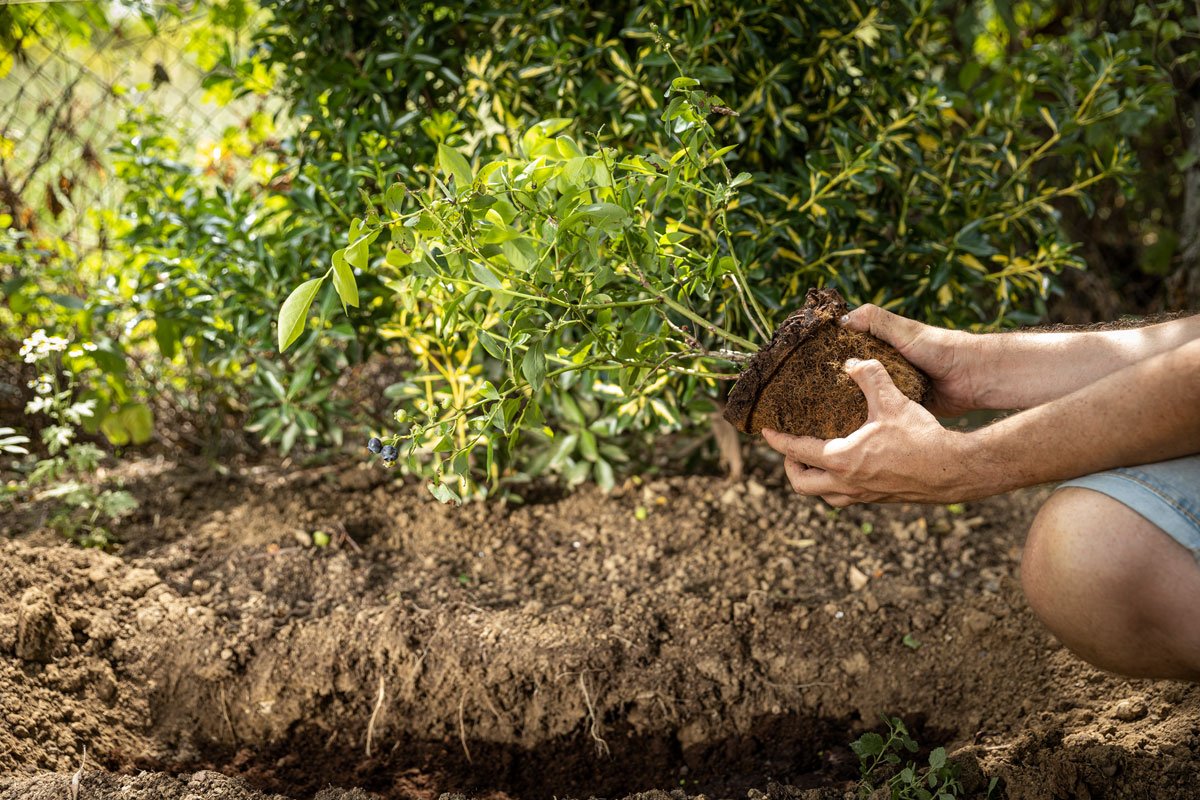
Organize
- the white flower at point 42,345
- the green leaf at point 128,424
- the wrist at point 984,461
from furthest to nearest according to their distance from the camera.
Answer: the green leaf at point 128,424, the white flower at point 42,345, the wrist at point 984,461

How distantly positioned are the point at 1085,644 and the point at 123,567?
203cm

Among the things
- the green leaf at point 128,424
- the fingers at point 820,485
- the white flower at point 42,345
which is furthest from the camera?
the green leaf at point 128,424

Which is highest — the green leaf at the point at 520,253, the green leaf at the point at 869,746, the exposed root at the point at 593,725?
the green leaf at the point at 520,253

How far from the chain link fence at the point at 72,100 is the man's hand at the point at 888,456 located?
193 centimetres

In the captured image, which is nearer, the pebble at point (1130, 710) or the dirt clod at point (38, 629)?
the pebble at point (1130, 710)

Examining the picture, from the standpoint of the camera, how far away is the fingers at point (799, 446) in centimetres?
165

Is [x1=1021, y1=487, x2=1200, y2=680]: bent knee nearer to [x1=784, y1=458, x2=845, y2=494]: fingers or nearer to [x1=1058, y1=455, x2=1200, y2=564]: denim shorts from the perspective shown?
[x1=1058, y1=455, x2=1200, y2=564]: denim shorts

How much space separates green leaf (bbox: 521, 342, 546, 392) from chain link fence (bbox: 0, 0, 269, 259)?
4.82 ft

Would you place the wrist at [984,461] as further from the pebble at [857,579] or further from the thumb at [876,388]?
the pebble at [857,579]

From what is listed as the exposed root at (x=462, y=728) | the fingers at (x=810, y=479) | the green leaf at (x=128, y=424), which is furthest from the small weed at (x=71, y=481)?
the fingers at (x=810, y=479)

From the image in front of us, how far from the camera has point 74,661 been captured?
191 cm

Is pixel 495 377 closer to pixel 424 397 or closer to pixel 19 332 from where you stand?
pixel 424 397

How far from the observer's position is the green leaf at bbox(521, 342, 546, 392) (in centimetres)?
162

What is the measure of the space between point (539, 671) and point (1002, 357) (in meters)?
1.11
